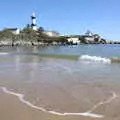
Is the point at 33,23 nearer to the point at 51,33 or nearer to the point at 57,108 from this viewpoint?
the point at 51,33

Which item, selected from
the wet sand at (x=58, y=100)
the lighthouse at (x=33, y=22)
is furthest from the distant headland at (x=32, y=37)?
the wet sand at (x=58, y=100)

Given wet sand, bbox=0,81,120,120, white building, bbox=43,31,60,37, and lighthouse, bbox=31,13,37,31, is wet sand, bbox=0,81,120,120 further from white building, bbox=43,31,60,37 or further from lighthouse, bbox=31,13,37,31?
white building, bbox=43,31,60,37

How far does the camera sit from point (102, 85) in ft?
45.5

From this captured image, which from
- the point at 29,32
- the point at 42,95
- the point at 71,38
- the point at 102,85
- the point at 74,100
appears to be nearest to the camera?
the point at 74,100

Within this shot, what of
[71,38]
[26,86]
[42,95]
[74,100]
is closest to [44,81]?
[26,86]

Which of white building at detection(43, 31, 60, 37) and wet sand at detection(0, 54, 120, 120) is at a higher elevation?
white building at detection(43, 31, 60, 37)

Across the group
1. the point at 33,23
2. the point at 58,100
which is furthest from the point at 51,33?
the point at 58,100

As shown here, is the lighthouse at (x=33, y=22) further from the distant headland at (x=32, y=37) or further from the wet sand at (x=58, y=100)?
the wet sand at (x=58, y=100)

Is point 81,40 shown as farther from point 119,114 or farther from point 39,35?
point 119,114

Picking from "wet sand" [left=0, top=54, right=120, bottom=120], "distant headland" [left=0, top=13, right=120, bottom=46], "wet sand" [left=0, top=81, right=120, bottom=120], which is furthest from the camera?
"distant headland" [left=0, top=13, right=120, bottom=46]

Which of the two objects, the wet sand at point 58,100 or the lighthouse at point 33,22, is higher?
the lighthouse at point 33,22

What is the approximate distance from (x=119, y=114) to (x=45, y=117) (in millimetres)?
1982

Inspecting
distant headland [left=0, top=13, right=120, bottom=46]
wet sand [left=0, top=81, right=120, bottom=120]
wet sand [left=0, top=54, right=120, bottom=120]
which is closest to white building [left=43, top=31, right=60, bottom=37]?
distant headland [left=0, top=13, right=120, bottom=46]

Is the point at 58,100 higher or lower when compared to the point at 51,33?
lower
